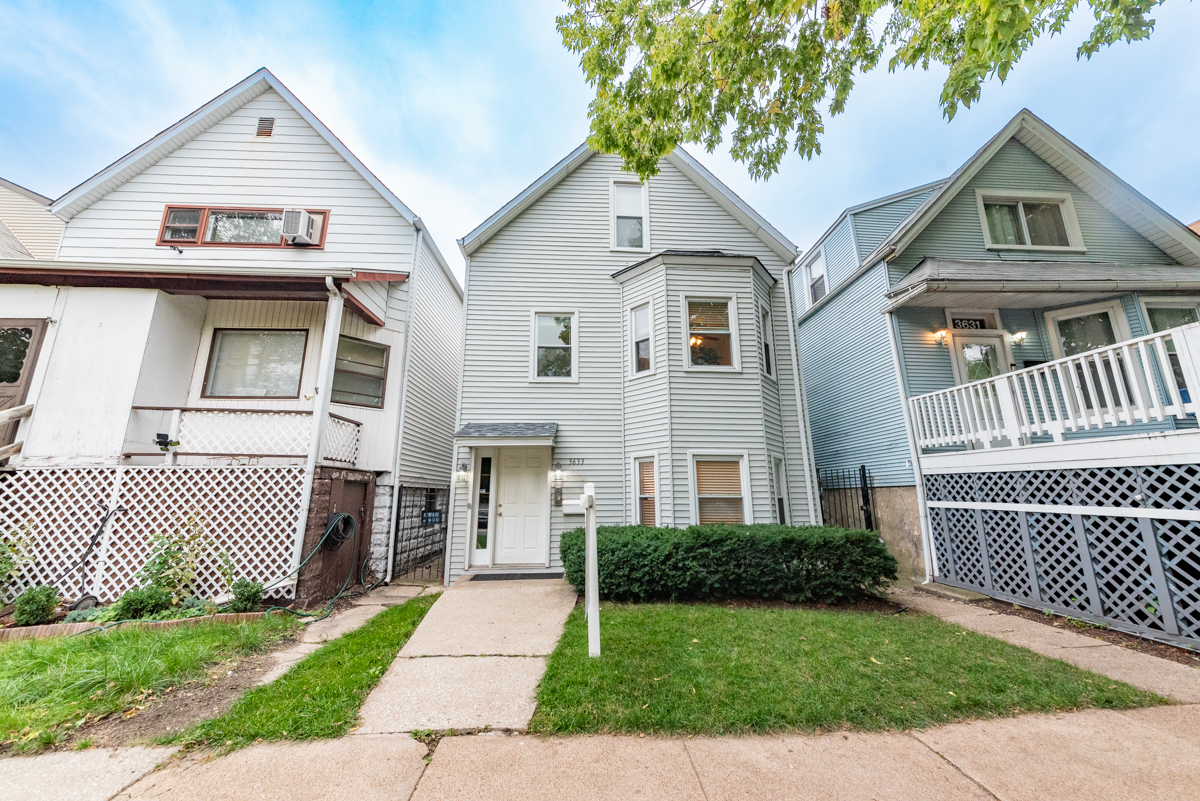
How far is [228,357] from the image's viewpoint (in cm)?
857

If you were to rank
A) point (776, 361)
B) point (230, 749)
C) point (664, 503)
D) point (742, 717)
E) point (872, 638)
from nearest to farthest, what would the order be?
point (230, 749) → point (742, 717) → point (872, 638) → point (664, 503) → point (776, 361)

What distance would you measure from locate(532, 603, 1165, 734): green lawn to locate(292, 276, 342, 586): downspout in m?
4.25

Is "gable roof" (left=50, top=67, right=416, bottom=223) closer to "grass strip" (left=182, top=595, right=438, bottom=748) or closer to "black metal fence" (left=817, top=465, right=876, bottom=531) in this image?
"grass strip" (left=182, top=595, right=438, bottom=748)

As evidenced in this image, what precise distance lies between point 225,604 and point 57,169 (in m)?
51.6

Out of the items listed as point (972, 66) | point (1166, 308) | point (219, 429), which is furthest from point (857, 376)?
point (219, 429)

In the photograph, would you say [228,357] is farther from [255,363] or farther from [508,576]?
[508,576]

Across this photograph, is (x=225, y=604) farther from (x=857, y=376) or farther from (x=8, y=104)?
(x=8, y=104)

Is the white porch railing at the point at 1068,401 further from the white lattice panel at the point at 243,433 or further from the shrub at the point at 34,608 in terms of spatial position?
the shrub at the point at 34,608

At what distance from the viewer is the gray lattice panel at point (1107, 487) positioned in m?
5.39

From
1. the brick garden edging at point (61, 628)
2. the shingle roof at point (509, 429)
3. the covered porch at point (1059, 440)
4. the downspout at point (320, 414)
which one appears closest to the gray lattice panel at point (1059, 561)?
the covered porch at point (1059, 440)

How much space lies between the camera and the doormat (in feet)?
26.5

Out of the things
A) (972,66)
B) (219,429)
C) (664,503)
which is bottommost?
(664,503)

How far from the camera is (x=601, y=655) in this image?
410 cm

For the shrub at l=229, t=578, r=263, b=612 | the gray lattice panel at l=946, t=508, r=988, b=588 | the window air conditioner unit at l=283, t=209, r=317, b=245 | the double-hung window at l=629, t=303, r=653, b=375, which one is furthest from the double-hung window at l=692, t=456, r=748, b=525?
the window air conditioner unit at l=283, t=209, r=317, b=245
